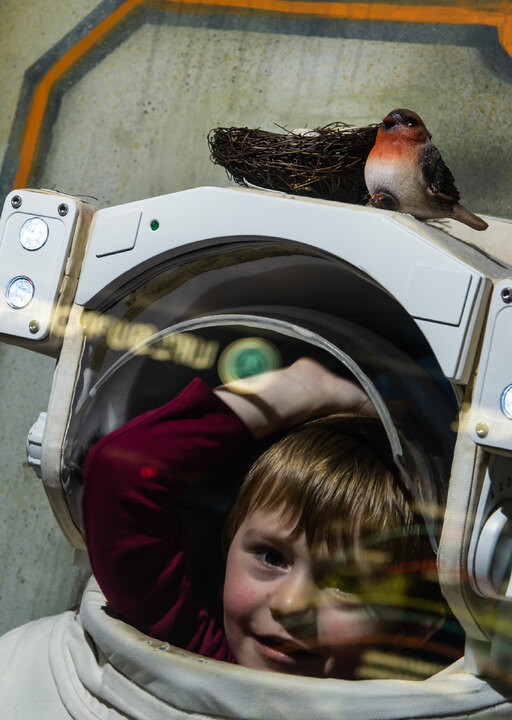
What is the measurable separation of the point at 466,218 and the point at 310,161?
179 millimetres

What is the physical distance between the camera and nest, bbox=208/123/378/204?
3.20 ft

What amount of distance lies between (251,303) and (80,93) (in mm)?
621

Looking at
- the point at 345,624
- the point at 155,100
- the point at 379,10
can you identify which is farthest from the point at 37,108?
the point at 345,624

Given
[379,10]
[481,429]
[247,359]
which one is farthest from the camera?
[379,10]

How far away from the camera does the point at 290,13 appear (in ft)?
4.20

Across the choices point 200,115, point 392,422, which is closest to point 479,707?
point 392,422

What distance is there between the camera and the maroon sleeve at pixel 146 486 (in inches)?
35.3

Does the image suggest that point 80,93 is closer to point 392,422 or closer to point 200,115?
point 200,115

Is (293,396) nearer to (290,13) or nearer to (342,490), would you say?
(342,490)

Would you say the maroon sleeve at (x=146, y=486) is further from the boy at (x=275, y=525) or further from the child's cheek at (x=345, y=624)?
the child's cheek at (x=345, y=624)

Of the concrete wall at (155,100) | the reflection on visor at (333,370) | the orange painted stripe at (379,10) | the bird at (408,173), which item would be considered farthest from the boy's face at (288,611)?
the orange painted stripe at (379,10)

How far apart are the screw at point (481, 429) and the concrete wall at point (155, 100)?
54 cm

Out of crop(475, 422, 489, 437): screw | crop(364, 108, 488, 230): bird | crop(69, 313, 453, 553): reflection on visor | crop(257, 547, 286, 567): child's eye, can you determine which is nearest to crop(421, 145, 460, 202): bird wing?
crop(364, 108, 488, 230): bird

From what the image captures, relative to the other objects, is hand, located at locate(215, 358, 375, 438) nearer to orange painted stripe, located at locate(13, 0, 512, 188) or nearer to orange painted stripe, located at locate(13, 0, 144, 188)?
orange painted stripe, located at locate(13, 0, 512, 188)
